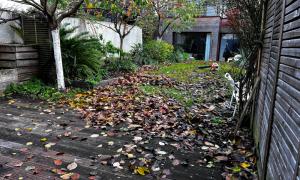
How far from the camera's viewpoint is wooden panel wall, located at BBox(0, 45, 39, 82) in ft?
21.7

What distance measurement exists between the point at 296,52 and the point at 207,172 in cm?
182

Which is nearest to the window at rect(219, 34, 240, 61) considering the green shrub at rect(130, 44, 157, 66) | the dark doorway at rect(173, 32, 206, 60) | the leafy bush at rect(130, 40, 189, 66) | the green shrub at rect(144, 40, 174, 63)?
the dark doorway at rect(173, 32, 206, 60)

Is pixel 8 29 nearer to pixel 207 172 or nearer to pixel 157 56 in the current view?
pixel 207 172

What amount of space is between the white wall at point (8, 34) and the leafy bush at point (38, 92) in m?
1.27

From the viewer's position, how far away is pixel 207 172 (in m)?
3.06

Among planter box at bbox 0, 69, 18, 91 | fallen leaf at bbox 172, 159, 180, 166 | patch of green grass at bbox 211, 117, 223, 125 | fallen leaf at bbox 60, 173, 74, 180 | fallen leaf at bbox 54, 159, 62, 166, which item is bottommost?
fallen leaf at bbox 172, 159, 180, 166

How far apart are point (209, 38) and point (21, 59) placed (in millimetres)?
16188

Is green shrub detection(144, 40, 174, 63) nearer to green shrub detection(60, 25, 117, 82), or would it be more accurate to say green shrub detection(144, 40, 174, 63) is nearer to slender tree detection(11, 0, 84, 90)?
green shrub detection(60, 25, 117, 82)

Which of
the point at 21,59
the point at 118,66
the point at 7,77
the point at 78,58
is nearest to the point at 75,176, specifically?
the point at 7,77

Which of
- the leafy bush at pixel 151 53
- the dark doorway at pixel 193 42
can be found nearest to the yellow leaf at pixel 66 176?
the leafy bush at pixel 151 53

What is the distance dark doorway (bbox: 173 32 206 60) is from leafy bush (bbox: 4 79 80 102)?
15319mm

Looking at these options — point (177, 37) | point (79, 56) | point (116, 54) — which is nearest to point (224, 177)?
point (79, 56)

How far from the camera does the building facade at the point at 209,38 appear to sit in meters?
20.0

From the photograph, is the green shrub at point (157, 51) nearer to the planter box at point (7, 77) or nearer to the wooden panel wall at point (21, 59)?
the wooden panel wall at point (21, 59)
